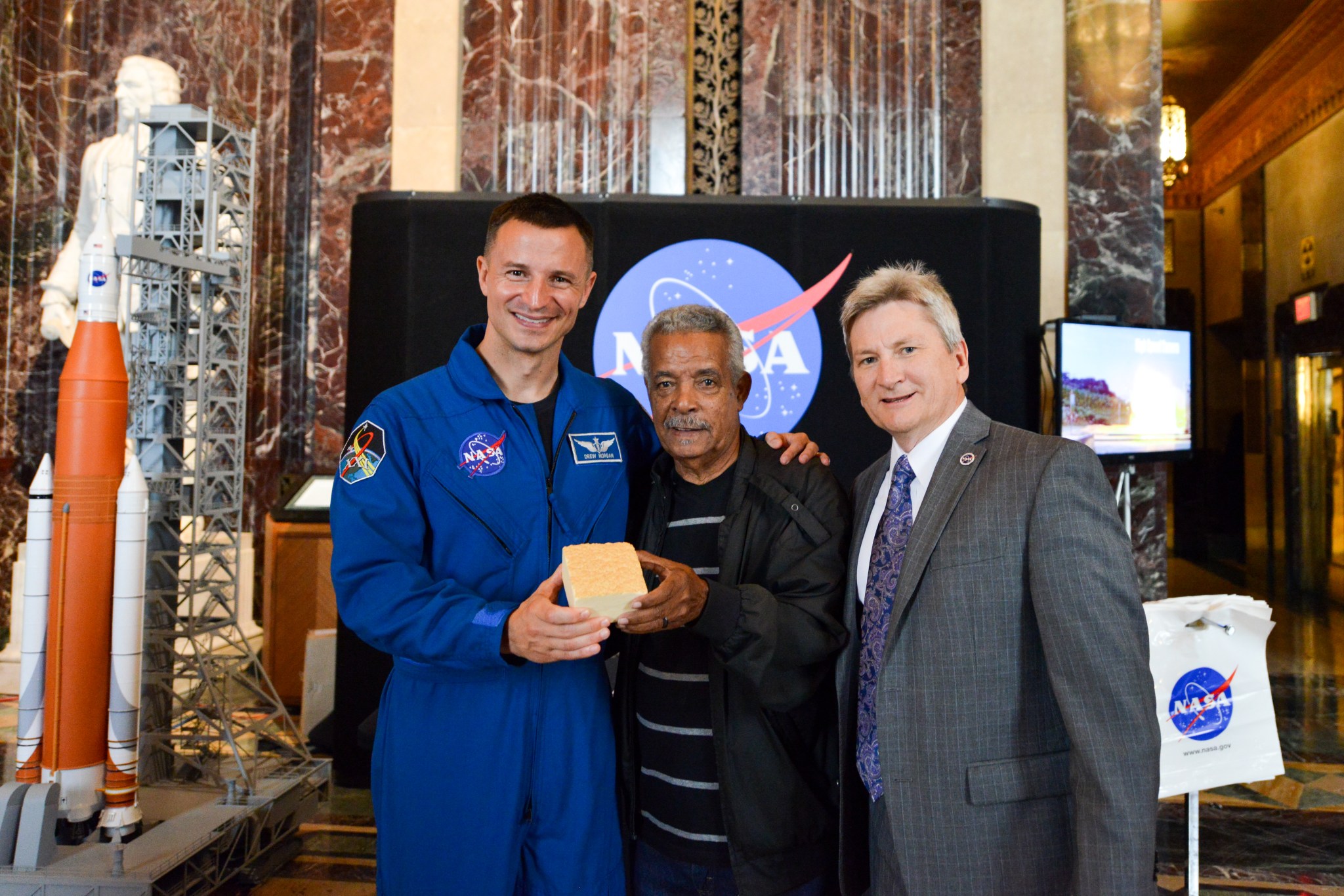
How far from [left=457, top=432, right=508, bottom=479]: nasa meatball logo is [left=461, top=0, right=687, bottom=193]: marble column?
4.84 meters

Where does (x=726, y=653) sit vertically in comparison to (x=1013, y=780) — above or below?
above

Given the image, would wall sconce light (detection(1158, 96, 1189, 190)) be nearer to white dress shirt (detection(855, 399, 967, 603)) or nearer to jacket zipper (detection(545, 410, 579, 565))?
white dress shirt (detection(855, 399, 967, 603))

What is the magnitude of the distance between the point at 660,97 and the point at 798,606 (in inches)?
217

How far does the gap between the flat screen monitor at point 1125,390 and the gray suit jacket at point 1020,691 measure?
3.68m

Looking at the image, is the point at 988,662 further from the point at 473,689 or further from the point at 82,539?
the point at 82,539

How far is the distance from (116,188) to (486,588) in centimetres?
606

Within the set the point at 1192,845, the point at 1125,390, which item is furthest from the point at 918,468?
the point at 1125,390

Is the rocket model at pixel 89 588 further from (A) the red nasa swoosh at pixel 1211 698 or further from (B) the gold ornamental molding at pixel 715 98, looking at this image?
(B) the gold ornamental molding at pixel 715 98

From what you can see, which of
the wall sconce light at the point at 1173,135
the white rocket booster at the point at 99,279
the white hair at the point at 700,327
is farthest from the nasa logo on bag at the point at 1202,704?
the wall sconce light at the point at 1173,135

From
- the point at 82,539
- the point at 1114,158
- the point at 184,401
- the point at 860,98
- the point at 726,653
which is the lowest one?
the point at 726,653

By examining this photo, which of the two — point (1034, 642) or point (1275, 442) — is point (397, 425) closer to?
point (1034, 642)

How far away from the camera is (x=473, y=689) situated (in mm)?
1963

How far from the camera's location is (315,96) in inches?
274

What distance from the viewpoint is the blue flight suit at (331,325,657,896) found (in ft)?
6.31
